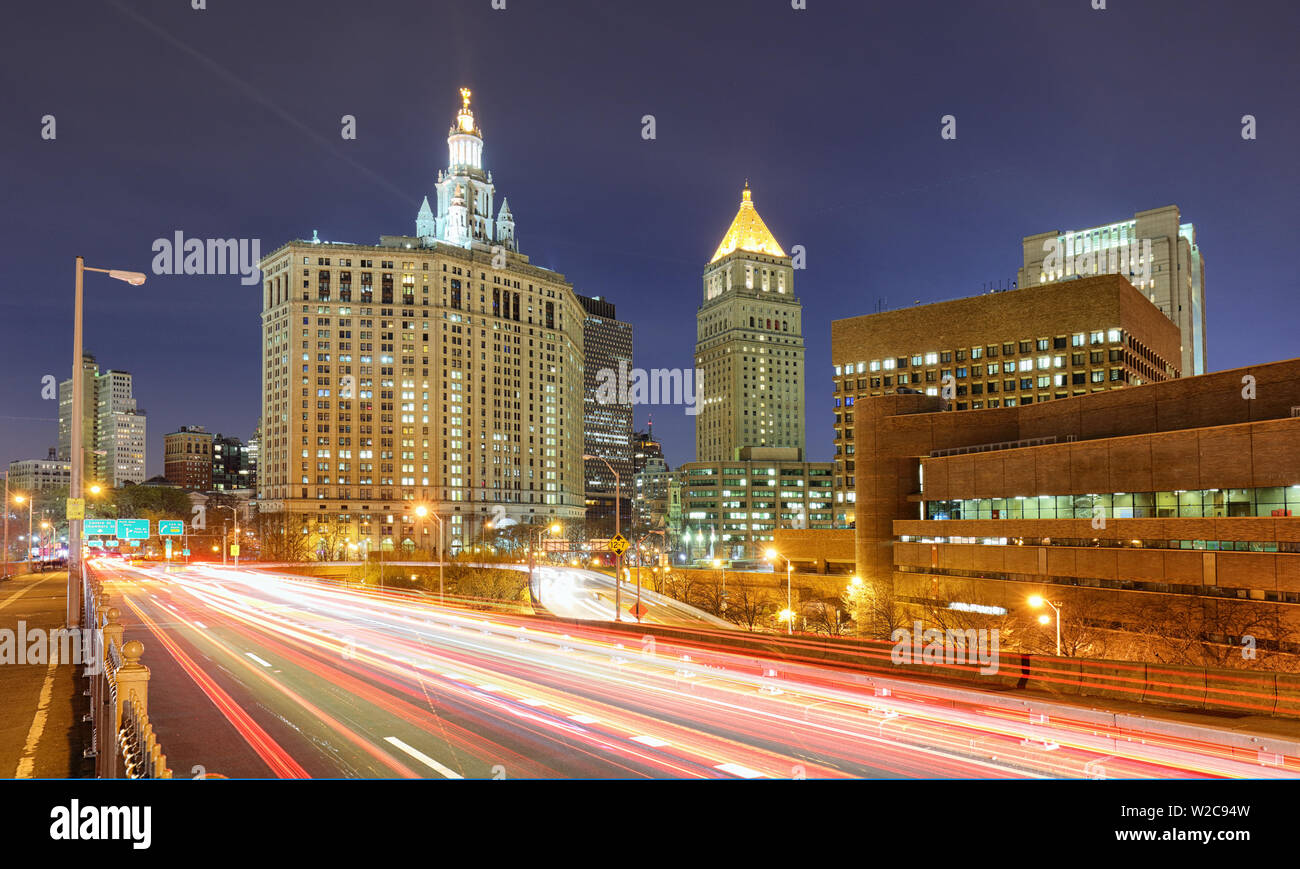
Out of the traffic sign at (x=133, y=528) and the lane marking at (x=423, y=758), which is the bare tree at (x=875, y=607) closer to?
the lane marking at (x=423, y=758)

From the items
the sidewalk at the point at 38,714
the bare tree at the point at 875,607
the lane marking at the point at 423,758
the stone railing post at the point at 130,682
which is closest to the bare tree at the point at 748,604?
the bare tree at the point at 875,607

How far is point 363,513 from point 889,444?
12172 centimetres

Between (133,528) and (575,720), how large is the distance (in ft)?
319

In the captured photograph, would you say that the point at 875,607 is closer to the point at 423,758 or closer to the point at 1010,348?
the point at 423,758

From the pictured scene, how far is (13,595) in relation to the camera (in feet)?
140

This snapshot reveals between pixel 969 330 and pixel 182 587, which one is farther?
pixel 969 330

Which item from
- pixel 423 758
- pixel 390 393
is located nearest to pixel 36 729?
pixel 423 758

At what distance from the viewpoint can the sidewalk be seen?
1370 centimetres

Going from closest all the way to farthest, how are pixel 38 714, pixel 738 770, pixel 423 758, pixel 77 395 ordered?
pixel 738 770
pixel 423 758
pixel 38 714
pixel 77 395

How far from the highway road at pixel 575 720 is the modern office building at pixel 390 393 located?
136 m

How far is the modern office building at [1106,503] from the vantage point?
42.7m

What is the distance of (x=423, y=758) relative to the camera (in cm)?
1495
